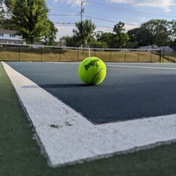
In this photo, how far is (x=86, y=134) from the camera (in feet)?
7.06

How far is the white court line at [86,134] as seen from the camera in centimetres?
176

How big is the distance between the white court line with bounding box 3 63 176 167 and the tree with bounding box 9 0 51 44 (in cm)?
2984

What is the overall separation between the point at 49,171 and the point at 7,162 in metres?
0.33

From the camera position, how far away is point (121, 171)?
150cm

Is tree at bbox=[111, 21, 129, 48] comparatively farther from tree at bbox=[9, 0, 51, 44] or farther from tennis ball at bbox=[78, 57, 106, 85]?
tennis ball at bbox=[78, 57, 106, 85]

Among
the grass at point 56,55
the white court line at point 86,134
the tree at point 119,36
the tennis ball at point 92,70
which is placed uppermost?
the tree at point 119,36

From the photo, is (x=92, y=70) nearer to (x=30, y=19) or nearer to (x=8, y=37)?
(x=30, y=19)

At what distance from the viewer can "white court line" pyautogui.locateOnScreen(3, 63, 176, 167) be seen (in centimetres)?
176

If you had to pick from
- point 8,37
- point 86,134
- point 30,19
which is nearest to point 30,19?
point 30,19

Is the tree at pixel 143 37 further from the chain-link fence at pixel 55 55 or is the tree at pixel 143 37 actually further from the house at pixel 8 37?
the chain-link fence at pixel 55 55

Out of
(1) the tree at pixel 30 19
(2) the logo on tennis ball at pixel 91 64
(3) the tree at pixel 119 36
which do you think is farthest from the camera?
(3) the tree at pixel 119 36

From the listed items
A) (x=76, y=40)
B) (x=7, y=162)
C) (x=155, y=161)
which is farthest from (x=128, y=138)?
(x=76, y=40)

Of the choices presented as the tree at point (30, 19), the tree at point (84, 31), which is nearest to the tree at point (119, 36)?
the tree at point (84, 31)

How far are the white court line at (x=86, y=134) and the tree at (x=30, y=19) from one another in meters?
29.8
